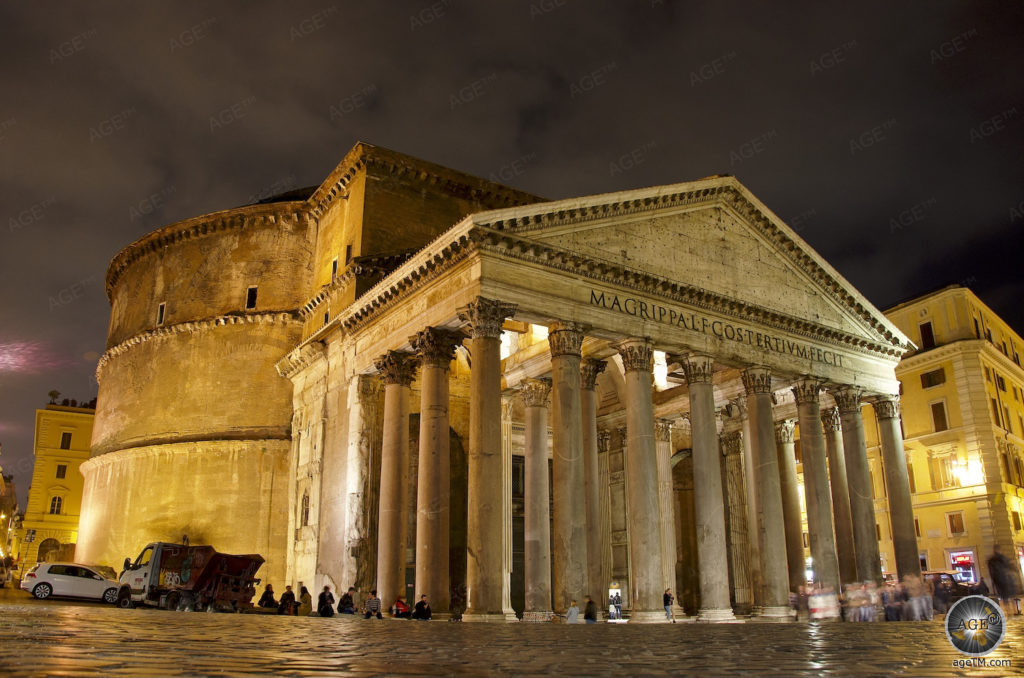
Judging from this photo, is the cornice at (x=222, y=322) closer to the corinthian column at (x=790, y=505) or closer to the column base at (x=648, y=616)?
the column base at (x=648, y=616)

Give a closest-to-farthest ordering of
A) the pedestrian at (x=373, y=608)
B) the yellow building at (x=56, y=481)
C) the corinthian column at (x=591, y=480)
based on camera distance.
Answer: the pedestrian at (x=373, y=608)
the corinthian column at (x=591, y=480)
the yellow building at (x=56, y=481)

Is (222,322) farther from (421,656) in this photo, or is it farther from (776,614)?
(421,656)

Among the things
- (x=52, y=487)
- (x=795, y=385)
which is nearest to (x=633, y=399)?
(x=795, y=385)

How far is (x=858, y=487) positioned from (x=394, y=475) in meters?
11.7

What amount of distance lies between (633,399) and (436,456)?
4.24 metres

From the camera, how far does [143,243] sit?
26.7m

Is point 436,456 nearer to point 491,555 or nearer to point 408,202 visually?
point 491,555

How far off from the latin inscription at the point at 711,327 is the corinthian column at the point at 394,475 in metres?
4.55

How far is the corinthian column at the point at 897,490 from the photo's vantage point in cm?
1998

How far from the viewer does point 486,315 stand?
1472 centimetres

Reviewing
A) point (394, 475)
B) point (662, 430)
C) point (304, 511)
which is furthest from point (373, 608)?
point (662, 430)

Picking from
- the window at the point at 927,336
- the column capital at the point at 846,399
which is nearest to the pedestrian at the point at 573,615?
the column capital at the point at 846,399

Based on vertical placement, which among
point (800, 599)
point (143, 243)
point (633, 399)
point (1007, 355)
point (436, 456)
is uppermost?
point (143, 243)

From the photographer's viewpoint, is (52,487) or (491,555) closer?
(491,555)
